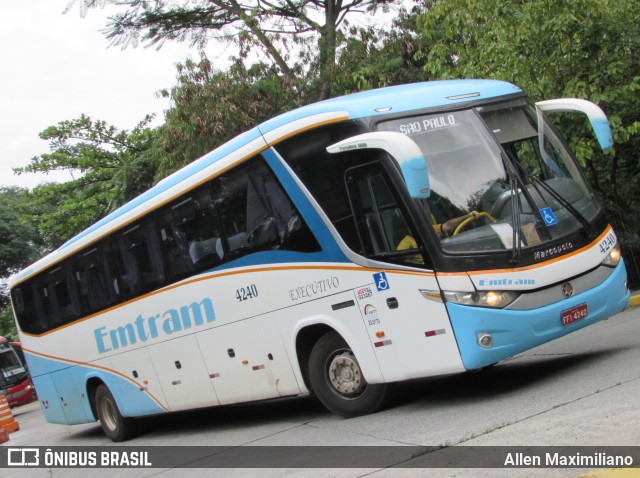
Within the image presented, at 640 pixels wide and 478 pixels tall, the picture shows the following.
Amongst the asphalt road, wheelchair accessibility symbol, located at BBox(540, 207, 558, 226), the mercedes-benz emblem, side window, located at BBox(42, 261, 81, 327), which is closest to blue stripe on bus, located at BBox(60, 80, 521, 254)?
wheelchair accessibility symbol, located at BBox(540, 207, 558, 226)

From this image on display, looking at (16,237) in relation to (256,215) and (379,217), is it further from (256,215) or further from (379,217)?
(379,217)

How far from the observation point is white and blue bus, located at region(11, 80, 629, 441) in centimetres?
734

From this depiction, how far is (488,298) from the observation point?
7.27m

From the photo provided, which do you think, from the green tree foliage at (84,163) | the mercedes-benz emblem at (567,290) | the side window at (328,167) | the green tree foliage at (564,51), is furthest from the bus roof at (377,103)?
the green tree foliage at (84,163)

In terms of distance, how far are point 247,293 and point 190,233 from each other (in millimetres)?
1308

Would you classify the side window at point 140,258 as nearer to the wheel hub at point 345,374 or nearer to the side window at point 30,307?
the side window at point 30,307

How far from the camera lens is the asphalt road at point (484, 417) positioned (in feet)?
19.2

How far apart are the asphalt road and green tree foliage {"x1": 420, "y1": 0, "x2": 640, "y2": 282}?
433 cm

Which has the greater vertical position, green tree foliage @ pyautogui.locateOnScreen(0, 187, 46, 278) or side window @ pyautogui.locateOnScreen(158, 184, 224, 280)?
green tree foliage @ pyautogui.locateOnScreen(0, 187, 46, 278)

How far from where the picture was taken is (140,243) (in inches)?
439

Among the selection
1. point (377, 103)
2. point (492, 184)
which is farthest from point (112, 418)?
point (492, 184)

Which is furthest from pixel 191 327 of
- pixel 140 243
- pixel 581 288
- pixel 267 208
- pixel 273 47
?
pixel 273 47

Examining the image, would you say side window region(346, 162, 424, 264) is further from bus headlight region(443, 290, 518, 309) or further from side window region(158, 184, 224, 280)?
side window region(158, 184, 224, 280)

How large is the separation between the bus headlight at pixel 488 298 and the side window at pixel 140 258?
15.8 feet
